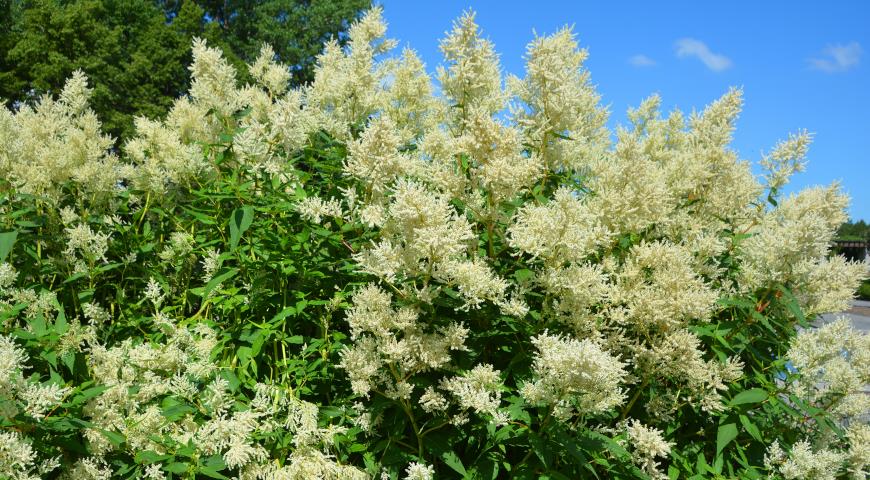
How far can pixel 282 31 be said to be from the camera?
33.2 m

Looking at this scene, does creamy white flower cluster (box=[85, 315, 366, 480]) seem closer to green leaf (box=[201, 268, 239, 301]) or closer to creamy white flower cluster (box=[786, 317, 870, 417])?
green leaf (box=[201, 268, 239, 301])

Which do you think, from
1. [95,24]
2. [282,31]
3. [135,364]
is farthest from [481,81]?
[282,31]

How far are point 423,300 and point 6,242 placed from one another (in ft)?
6.83

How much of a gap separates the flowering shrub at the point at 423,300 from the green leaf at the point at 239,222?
1 centimetres

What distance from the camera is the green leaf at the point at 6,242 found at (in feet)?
9.75

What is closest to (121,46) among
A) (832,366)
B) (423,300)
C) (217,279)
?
(217,279)

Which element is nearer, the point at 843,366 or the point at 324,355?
the point at 324,355

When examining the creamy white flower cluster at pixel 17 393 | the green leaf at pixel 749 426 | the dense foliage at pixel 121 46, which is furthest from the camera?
the dense foliage at pixel 121 46

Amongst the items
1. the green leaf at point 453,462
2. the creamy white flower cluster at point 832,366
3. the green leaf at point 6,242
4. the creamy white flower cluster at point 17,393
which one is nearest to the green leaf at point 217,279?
the creamy white flower cluster at point 17,393

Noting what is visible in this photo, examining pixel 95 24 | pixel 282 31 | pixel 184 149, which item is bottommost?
pixel 184 149

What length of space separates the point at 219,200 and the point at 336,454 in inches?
63.8

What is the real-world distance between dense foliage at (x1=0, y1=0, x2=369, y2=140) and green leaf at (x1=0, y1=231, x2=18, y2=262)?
64.7 ft

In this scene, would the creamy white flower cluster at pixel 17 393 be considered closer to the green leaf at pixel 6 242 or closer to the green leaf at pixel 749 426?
the green leaf at pixel 6 242

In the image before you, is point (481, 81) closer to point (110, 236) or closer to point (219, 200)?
point (219, 200)
